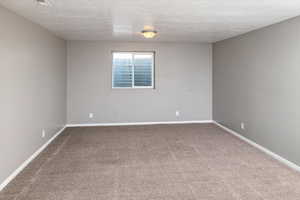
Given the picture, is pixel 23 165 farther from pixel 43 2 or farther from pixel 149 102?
pixel 149 102

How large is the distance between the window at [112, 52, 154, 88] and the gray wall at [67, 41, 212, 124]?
0.16m

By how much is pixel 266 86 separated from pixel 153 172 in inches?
93.9

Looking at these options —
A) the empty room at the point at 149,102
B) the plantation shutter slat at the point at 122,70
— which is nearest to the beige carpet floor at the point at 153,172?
the empty room at the point at 149,102

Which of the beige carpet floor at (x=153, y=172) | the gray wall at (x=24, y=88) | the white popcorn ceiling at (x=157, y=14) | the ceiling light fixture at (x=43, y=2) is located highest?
the white popcorn ceiling at (x=157, y=14)

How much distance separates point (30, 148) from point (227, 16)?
3465 mm

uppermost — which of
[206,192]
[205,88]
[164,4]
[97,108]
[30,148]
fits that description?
[164,4]

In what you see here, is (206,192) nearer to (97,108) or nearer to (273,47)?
(273,47)

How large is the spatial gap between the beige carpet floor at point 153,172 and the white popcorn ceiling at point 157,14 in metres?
2.08

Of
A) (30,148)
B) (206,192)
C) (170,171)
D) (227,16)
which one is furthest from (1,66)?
(227,16)

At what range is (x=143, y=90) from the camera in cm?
623

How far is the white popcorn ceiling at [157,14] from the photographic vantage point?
2.69 meters

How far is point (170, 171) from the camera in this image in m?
3.17

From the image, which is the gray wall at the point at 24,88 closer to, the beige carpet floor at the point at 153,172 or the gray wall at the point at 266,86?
the beige carpet floor at the point at 153,172

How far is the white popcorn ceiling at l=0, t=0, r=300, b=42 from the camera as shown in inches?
106
